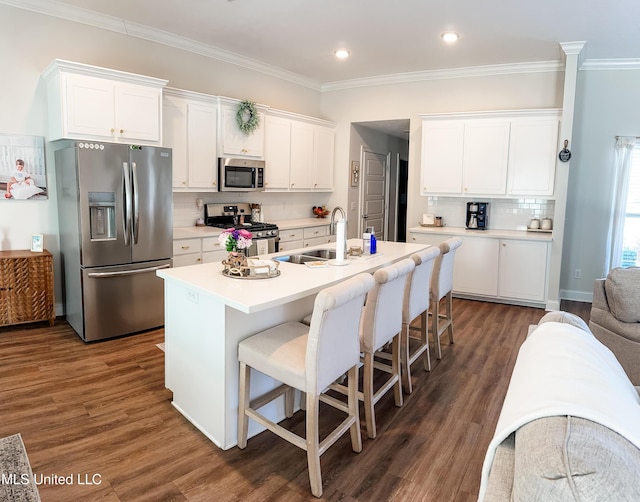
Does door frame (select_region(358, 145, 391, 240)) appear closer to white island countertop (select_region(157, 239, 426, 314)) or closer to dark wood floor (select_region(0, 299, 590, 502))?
dark wood floor (select_region(0, 299, 590, 502))

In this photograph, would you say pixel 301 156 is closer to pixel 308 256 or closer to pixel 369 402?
pixel 308 256

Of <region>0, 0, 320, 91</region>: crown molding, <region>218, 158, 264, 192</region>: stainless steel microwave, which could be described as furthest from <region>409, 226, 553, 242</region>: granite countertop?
<region>0, 0, 320, 91</region>: crown molding

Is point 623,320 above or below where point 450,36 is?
below

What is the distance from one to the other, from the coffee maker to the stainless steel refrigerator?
156 inches

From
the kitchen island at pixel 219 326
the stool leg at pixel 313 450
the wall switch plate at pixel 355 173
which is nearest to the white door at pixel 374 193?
the wall switch plate at pixel 355 173

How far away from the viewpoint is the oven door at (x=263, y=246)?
5.34 meters

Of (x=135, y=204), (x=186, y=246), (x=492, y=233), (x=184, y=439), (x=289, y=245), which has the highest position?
(x=135, y=204)

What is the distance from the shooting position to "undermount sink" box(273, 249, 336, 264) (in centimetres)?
350

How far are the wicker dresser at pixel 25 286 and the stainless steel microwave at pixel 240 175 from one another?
2.01m

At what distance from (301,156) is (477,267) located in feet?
9.45

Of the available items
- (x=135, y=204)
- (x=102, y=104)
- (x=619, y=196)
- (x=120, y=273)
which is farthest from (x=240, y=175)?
(x=619, y=196)

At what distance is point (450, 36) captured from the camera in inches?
185

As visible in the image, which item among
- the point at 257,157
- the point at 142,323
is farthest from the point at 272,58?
the point at 142,323

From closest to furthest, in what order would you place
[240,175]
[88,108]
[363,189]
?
[88,108] < [240,175] < [363,189]
